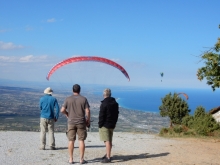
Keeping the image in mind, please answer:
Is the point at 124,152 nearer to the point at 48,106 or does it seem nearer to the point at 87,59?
the point at 48,106

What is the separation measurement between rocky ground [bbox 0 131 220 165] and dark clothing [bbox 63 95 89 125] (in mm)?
1322

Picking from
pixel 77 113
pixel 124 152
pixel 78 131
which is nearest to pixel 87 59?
pixel 124 152

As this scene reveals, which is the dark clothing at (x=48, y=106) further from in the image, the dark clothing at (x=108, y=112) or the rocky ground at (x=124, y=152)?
the dark clothing at (x=108, y=112)

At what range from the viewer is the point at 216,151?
41.0 ft

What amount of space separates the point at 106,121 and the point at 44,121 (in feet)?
8.90

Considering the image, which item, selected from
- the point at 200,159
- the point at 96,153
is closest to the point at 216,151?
the point at 200,159

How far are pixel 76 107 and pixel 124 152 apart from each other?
3326 millimetres

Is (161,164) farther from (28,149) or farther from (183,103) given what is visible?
(183,103)

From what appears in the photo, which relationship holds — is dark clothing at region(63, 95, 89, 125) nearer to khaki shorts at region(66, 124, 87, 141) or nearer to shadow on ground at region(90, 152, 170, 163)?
khaki shorts at region(66, 124, 87, 141)

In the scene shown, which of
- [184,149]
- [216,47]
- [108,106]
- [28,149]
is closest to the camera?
[108,106]

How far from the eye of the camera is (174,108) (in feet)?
166

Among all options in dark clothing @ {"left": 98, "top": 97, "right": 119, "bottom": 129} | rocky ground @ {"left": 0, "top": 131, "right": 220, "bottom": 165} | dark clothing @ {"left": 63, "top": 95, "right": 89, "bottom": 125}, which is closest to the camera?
dark clothing @ {"left": 63, "top": 95, "right": 89, "bottom": 125}

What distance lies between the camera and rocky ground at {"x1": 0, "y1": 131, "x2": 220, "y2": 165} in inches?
389

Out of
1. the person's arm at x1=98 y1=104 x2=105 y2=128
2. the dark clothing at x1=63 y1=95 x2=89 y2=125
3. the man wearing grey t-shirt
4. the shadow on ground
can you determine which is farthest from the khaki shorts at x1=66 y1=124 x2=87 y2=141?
the shadow on ground
